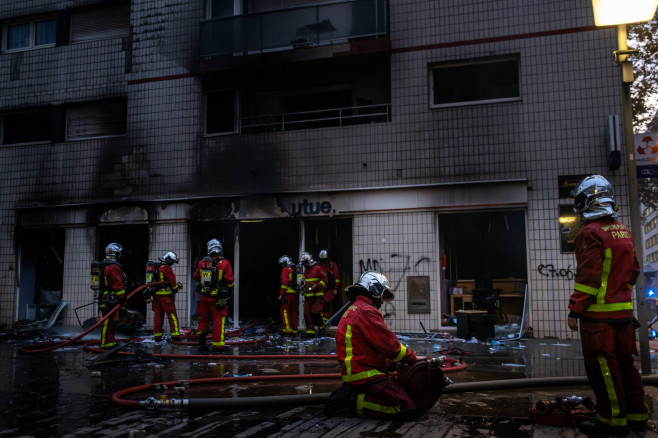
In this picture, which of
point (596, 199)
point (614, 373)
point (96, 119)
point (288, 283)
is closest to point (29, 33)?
Answer: point (96, 119)

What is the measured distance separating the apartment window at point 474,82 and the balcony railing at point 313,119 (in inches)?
52.1

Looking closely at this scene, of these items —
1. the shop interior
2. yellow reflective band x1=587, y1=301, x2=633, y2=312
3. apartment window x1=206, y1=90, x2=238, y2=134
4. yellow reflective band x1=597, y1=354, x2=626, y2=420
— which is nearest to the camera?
yellow reflective band x1=597, y1=354, x2=626, y2=420

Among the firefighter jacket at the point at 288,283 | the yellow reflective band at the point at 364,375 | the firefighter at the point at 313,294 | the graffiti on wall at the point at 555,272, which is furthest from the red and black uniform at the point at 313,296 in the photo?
the yellow reflective band at the point at 364,375

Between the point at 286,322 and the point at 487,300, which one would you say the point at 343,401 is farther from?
the point at 487,300

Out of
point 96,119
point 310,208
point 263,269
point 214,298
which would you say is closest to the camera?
point 214,298

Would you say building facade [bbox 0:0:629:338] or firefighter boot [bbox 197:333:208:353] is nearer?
firefighter boot [bbox 197:333:208:353]

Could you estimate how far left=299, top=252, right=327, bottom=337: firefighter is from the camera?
11.5 m

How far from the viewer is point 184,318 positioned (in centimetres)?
1305

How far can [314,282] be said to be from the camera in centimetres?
1152

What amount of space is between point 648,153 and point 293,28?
8.36 metres

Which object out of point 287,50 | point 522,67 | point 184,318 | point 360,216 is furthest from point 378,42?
point 184,318

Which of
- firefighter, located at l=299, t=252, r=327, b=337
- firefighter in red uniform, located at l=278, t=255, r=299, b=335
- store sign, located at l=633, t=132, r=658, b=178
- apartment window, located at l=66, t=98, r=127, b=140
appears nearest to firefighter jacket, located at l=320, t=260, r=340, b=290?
firefighter, located at l=299, t=252, r=327, b=337

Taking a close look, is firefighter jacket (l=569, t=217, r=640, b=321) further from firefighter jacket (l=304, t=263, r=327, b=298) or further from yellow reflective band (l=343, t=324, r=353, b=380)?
firefighter jacket (l=304, t=263, r=327, b=298)

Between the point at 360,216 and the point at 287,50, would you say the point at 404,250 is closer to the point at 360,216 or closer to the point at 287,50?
the point at 360,216
